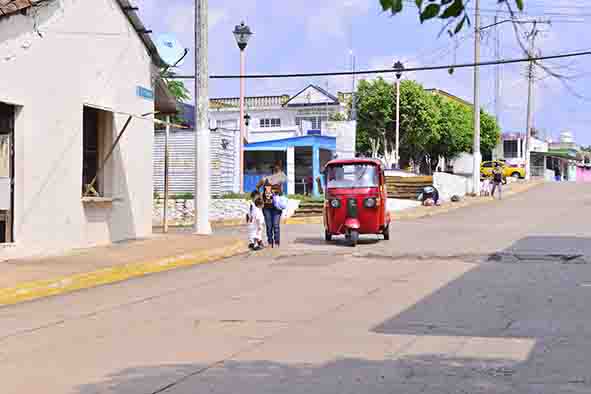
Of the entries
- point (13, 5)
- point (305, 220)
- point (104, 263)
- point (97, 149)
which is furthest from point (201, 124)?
point (305, 220)

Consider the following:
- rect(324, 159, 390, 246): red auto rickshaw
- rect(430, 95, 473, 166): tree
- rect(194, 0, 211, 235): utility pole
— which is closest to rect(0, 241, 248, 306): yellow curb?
rect(324, 159, 390, 246): red auto rickshaw

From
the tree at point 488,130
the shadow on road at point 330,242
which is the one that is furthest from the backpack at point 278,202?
the tree at point 488,130

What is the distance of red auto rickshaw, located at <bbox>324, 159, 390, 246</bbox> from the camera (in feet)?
66.0

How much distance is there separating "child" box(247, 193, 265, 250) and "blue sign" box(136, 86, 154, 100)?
3.86 metres

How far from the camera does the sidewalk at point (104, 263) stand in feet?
40.8

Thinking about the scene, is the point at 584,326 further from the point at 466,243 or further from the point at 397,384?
the point at 466,243

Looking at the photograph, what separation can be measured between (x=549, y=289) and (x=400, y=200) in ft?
81.4

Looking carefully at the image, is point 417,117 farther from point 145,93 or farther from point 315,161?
point 145,93

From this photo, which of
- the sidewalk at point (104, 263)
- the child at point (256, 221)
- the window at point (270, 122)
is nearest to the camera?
the sidewalk at point (104, 263)

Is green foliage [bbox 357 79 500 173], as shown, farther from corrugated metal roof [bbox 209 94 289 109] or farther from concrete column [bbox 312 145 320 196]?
concrete column [bbox 312 145 320 196]

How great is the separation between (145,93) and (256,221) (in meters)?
4.37

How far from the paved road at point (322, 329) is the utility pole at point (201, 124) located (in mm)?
4567

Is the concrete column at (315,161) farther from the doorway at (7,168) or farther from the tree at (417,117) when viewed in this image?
the doorway at (7,168)

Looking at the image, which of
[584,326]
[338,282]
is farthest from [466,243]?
[584,326]
